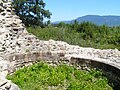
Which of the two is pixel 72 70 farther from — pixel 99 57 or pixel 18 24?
pixel 18 24

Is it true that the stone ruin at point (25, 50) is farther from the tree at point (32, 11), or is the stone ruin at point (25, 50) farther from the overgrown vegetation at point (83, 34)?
the tree at point (32, 11)

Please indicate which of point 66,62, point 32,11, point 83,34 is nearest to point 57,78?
point 66,62

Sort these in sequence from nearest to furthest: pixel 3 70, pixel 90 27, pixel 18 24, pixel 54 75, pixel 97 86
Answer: pixel 3 70, pixel 97 86, pixel 54 75, pixel 18 24, pixel 90 27

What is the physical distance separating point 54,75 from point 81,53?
73.8 inches

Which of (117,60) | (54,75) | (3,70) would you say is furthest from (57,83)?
(3,70)

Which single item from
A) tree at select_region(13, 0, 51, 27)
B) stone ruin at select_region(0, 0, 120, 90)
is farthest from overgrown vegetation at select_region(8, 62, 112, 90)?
tree at select_region(13, 0, 51, 27)

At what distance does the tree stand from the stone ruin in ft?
76.0

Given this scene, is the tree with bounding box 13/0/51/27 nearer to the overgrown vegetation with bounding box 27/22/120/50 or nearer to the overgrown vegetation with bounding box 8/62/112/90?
the overgrown vegetation with bounding box 27/22/120/50

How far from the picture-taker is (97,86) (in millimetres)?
8586

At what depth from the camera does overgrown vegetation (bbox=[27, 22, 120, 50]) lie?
2052 centimetres

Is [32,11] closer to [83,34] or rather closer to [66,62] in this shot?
[83,34]

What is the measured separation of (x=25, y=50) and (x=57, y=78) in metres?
1.74

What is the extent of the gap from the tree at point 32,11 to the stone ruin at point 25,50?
2317cm

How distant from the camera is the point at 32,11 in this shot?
115 feet
